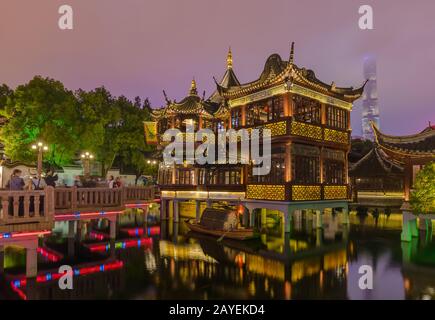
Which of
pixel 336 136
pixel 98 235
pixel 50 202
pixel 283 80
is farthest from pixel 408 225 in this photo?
pixel 98 235

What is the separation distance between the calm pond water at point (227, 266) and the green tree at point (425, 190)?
209cm

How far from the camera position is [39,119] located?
98.8ft

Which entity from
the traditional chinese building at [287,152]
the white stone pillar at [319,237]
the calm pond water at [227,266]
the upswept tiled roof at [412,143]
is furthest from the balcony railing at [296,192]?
the upswept tiled roof at [412,143]

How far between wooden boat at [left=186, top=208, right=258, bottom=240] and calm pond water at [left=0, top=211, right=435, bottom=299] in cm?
46

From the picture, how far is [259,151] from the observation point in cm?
2138

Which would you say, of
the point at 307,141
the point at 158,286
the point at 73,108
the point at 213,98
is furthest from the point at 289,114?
the point at 73,108

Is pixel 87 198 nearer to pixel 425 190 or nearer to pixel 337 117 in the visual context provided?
pixel 425 190

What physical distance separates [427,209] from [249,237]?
28.9 ft

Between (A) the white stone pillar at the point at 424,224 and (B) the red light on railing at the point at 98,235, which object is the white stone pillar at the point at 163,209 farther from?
(A) the white stone pillar at the point at 424,224

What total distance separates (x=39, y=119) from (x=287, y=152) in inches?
931

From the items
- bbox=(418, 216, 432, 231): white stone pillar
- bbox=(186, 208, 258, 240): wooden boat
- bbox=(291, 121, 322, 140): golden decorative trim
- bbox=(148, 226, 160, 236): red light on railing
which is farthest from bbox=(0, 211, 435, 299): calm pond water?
bbox=(291, 121, 322, 140): golden decorative trim

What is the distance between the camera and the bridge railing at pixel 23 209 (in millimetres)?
10258

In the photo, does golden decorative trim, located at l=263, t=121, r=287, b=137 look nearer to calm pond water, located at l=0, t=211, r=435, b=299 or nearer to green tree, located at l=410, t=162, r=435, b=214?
calm pond water, located at l=0, t=211, r=435, b=299
